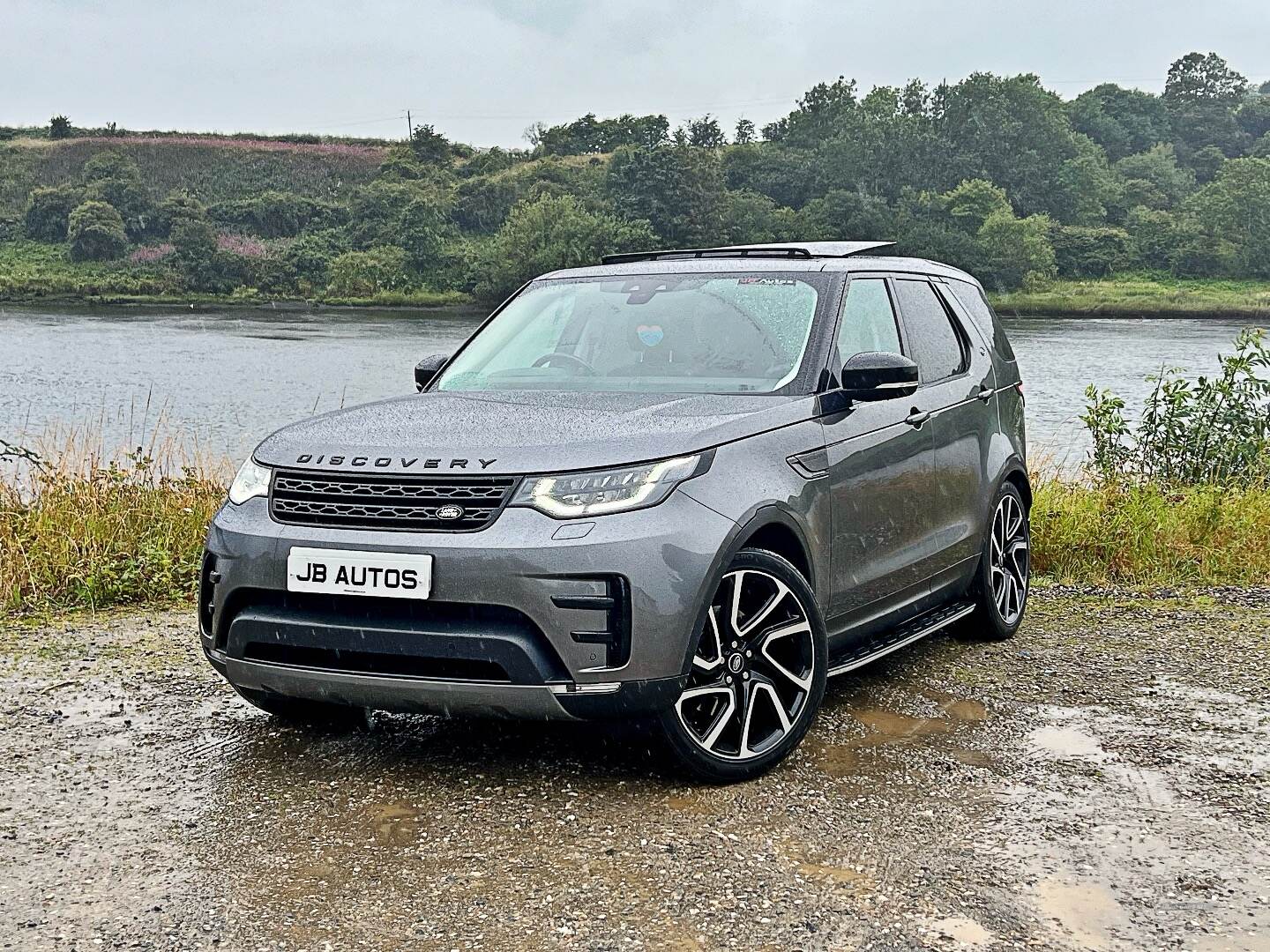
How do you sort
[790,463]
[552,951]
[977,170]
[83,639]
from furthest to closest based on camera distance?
[977,170], [83,639], [790,463], [552,951]

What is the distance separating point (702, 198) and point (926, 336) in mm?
86446

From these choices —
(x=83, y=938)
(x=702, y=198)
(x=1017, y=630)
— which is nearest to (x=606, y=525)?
(x=83, y=938)

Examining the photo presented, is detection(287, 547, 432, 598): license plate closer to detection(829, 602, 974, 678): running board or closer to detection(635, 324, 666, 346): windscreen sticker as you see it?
detection(829, 602, 974, 678): running board

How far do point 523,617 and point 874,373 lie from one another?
172 centimetres

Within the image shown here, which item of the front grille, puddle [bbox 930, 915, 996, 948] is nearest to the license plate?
the front grille

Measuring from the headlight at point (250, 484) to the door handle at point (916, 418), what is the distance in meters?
2.52

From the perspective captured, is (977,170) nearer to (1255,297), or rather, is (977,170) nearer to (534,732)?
(1255,297)

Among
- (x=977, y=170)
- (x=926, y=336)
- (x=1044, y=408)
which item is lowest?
(x=1044, y=408)

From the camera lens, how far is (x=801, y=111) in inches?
4948

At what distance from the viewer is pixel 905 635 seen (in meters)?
5.71

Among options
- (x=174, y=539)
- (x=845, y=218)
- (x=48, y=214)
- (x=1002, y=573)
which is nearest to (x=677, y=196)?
(x=845, y=218)

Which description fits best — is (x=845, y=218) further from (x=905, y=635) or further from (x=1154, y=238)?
(x=905, y=635)

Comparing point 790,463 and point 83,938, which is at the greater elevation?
point 790,463

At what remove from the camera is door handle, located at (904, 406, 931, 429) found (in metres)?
5.62
